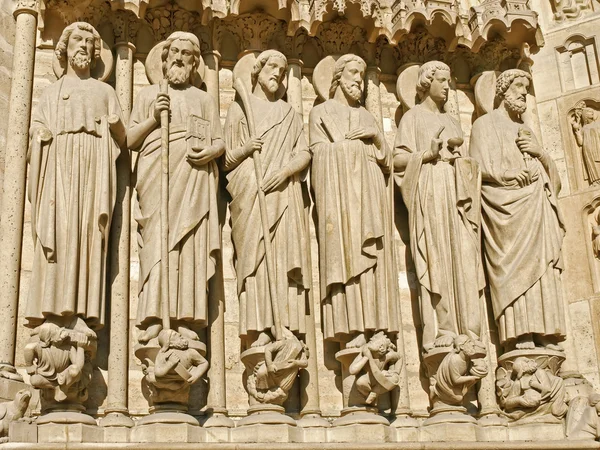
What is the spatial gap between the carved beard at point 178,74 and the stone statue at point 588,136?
3688mm

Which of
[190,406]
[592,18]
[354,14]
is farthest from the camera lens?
[592,18]

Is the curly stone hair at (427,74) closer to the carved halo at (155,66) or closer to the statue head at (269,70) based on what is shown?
the statue head at (269,70)

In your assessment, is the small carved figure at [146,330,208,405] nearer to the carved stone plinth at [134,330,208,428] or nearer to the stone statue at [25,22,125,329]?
the carved stone plinth at [134,330,208,428]

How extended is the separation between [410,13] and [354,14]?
0.50m

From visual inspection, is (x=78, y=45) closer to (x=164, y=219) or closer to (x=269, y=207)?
(x=164, y=219)

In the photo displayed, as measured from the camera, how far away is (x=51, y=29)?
Result: 861 centimetres

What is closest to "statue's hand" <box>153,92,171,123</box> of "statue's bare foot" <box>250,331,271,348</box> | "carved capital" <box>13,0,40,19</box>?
"carved capital" <box>13,0,40,19</box>

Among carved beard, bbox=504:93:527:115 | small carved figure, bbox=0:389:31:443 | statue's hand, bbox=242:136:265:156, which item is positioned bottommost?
small carved figure, bbox=0:389:31:443

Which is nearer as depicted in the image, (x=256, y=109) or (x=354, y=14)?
(x=256, y=109)

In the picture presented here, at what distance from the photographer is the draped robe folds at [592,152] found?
30.6ft

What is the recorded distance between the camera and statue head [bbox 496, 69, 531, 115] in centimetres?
916

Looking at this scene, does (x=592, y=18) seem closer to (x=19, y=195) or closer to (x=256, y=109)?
(x=256, y=109)

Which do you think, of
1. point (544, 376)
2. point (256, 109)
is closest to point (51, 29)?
point (256, 109)

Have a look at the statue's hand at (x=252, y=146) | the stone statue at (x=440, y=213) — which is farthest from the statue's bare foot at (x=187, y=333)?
the stone statue at (x=440, y=213)
